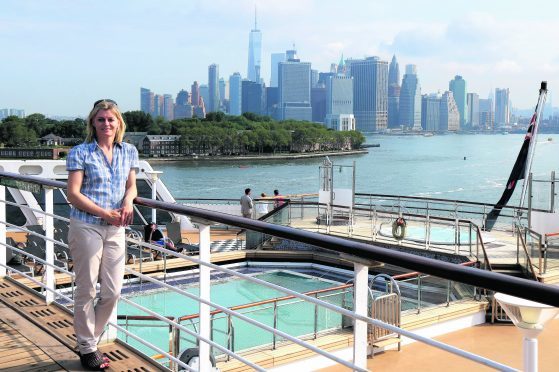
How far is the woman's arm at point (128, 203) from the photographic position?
10.9 ft

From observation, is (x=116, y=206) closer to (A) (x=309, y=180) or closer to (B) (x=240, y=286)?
(B) (x=240, y=286)

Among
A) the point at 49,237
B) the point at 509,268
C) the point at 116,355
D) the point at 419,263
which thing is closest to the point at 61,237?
the point at 509,268

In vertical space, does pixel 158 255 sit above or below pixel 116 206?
below

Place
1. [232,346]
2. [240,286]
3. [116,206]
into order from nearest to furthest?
[116,206] < [232,346] < [240,286]

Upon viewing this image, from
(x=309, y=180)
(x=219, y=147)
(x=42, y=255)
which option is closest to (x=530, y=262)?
(x=42, y=255)

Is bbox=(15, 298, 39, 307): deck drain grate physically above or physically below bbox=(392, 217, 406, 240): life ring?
above

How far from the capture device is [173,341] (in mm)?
6836

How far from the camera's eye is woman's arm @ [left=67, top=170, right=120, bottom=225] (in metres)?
3.24

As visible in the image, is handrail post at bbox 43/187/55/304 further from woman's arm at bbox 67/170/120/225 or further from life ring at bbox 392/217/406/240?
life ring at bbox 392/217/406/240

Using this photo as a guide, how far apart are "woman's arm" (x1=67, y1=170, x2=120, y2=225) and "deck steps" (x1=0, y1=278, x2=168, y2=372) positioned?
791mm

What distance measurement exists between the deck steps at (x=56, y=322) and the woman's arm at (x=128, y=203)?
2.50 ft

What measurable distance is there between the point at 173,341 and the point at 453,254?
26.7ft

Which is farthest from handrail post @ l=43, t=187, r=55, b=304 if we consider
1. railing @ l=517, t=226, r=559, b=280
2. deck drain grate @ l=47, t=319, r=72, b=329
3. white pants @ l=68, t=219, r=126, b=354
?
railing @ l=517, t=226, r=559, b=280

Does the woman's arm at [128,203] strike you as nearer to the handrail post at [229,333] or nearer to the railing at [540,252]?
the handrail post at [229,333]
